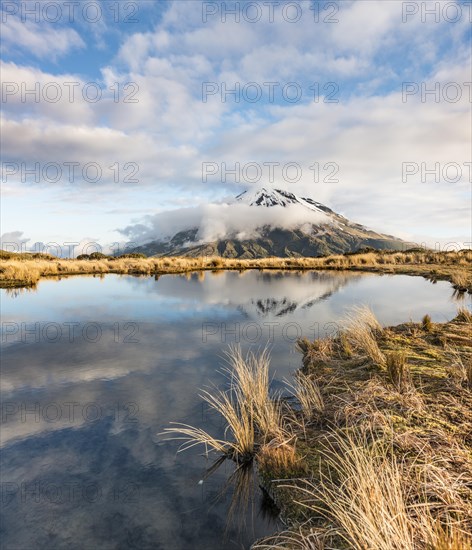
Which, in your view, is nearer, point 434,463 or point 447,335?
point 434,463

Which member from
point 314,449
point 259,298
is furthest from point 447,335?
point 259,298

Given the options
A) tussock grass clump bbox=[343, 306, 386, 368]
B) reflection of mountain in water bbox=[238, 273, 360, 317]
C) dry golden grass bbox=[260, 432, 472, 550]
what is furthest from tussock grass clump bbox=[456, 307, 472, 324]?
dry golden grass bbox=[260, 432, 472, 550]

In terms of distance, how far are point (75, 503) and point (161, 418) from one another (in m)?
2.43

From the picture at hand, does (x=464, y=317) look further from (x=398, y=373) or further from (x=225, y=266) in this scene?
(x=225, y=266)

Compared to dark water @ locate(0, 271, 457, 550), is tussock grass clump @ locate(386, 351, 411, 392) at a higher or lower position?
higher

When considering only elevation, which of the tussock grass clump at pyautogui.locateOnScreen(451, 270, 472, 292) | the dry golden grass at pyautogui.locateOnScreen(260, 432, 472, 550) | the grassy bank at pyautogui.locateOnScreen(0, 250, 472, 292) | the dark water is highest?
the grassy bank at pyautogui.locateOnScreen(0, 250, 472, 292)

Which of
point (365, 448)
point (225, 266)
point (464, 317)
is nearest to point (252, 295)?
point (464, 317)

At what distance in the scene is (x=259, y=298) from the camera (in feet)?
71.4

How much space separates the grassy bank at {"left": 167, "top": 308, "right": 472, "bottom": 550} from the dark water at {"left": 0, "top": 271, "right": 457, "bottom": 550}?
0.53m

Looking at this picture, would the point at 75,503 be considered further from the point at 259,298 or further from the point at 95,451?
the point at 259,298

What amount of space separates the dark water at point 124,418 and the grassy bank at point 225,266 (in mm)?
14045

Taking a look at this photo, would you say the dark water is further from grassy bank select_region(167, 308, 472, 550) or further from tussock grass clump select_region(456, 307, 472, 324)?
tussock grass clump select_region(456, 307, 472, 324)

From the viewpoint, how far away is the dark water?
4594mm

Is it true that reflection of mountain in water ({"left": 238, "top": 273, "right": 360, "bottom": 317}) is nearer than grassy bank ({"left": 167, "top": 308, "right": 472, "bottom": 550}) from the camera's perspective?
No
